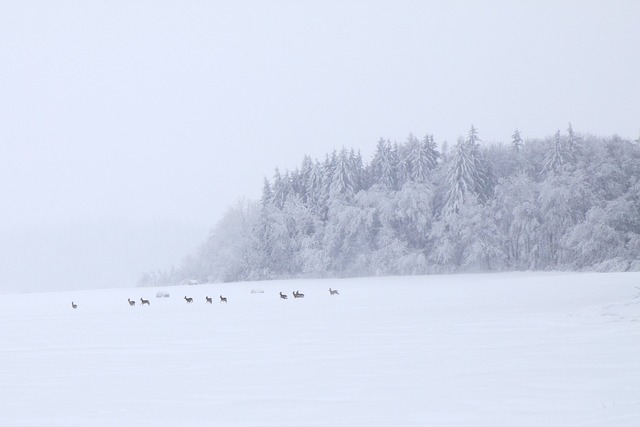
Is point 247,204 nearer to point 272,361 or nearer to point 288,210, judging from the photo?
point 288,210

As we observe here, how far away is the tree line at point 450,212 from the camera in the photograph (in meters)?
59.4

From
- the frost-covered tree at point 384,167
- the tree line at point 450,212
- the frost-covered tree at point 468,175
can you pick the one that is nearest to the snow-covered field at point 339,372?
the tree line at point 450,212

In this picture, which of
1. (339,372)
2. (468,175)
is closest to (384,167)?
(468,175)

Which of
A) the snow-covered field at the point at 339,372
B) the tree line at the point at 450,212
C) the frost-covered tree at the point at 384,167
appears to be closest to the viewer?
the snow-covered field at the point at 339,372

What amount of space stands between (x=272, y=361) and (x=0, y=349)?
7.38m

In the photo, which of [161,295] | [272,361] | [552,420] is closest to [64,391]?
[272,361]

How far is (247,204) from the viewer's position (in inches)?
3457

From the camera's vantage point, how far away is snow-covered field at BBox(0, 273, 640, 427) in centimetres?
814

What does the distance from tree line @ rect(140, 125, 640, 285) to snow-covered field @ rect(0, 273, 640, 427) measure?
40.0 metres

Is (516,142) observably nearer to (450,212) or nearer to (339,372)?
(450,212)

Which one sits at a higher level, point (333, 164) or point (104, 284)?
point (333, 164)

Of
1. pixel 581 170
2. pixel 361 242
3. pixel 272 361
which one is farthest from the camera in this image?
pixel 361 242

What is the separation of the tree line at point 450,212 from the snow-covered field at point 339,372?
3996 cm

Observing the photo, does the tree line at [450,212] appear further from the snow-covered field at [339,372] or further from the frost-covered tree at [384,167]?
the snow-covered field at [339,372]
